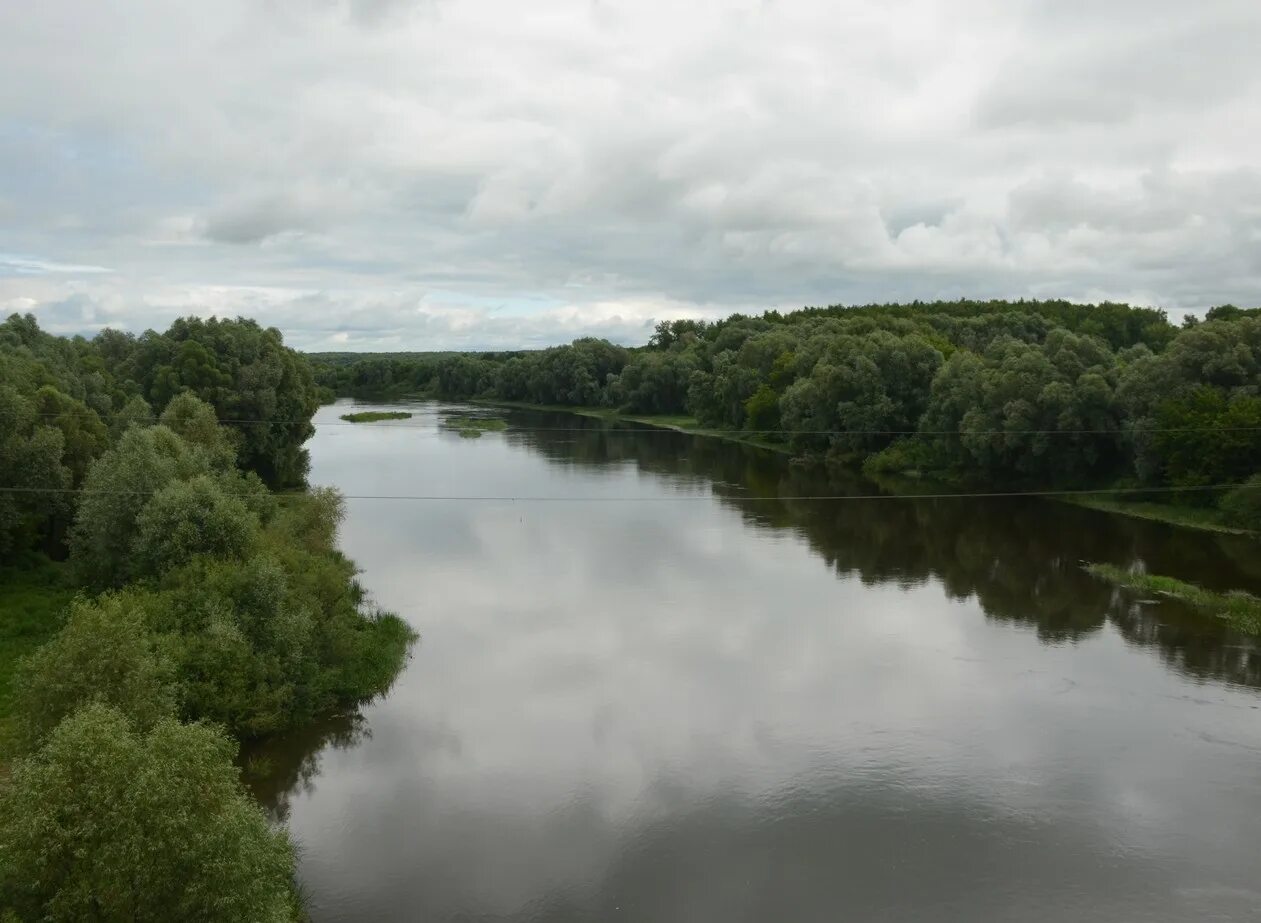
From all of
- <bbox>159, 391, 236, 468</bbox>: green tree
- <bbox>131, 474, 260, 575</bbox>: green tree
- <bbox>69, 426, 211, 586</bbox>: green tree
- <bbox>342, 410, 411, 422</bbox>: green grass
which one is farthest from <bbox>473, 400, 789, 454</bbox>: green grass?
<bbox>131, 474, 260, 575</bbox>: green tree

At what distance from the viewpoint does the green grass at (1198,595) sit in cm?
2884

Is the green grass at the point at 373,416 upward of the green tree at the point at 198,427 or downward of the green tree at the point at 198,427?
downward

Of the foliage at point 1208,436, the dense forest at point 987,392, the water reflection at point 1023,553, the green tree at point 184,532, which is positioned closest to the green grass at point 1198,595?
the water reflection at point 1023,553

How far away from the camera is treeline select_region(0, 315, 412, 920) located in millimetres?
11586

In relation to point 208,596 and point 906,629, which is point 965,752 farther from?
point 208,596

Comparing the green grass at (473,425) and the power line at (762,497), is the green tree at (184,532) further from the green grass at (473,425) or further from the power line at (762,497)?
the green grass at (473,425)

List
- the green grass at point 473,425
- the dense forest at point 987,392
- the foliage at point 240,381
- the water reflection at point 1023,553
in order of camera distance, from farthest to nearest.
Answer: the green grass at point 473,425 → the foliage at point 240,381 → the dense forest at point 987,392 → the water reflection at point 1023,553

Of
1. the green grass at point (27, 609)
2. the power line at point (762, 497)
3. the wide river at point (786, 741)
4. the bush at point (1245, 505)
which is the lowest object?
the wide river at point (786, 741)

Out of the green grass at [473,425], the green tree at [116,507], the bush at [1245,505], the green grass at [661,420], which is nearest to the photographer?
the green tree at [116,507]

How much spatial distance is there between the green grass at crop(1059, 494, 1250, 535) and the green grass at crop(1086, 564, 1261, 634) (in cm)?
812

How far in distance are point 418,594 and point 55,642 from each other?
16053 millimetres

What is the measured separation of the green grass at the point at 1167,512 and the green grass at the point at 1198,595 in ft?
26.6

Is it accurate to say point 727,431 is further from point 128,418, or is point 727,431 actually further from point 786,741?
point 786,741

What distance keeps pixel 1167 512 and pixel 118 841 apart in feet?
142
